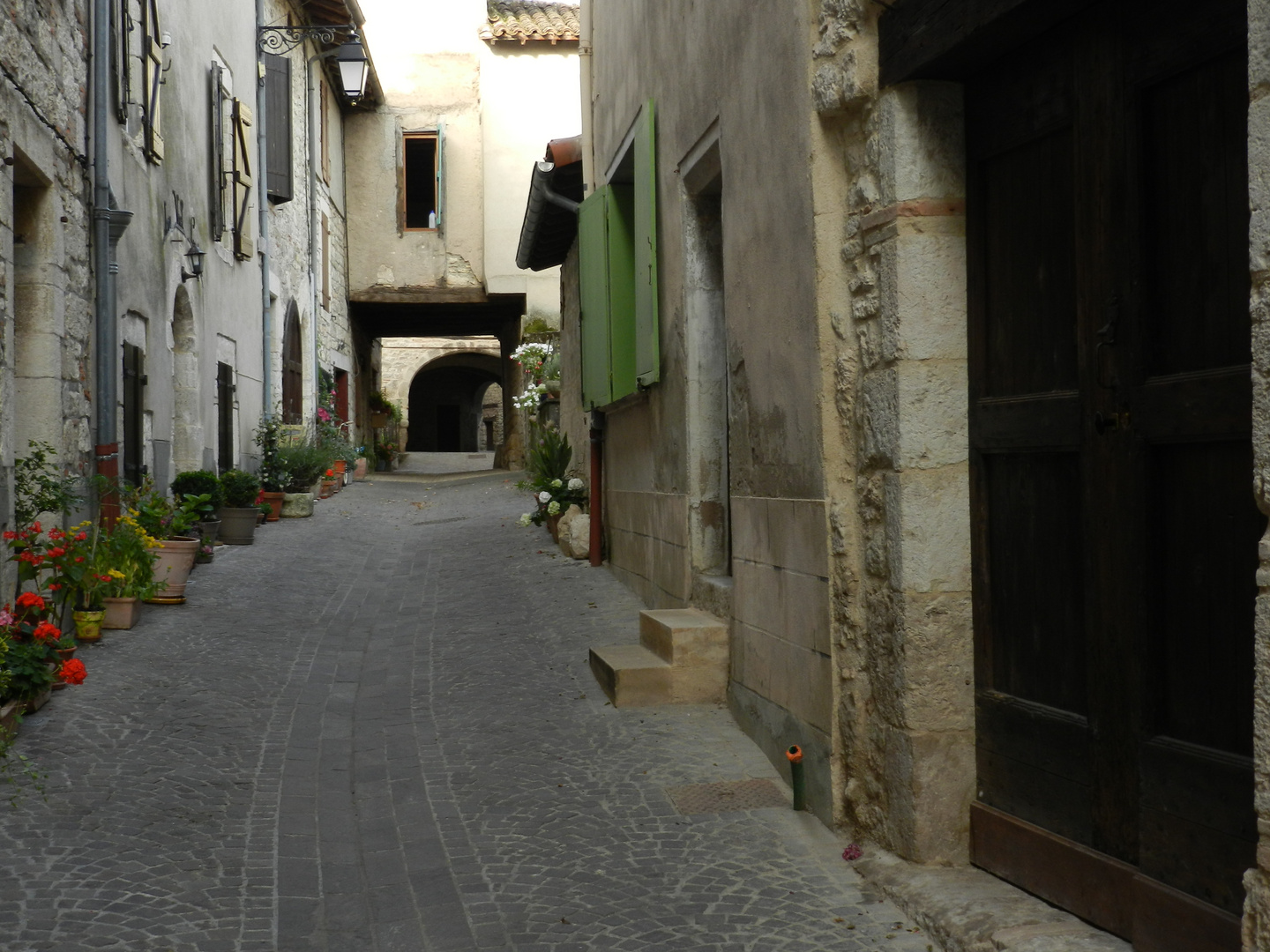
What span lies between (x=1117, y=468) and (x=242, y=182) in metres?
11.6

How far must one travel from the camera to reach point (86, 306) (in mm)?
7707

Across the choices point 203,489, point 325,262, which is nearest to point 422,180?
point 325,262

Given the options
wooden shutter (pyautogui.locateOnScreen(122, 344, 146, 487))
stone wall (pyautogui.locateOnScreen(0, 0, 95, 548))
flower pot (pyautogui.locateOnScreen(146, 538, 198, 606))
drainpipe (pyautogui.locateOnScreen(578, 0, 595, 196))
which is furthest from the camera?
drainpipe (pyautogui.locateOnScreen(578, 0, 595, 196))

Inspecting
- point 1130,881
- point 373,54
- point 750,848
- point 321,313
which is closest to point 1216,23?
point 1130,881

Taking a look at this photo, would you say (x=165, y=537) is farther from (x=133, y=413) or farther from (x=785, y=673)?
(x=785, y=673)

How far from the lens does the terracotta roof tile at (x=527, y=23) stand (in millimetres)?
19594

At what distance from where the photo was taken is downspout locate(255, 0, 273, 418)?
1409cm

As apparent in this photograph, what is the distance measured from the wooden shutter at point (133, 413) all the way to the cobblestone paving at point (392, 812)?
2.02 metres

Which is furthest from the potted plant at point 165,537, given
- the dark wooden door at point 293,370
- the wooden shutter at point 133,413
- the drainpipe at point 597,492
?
the dark wooden door at point 293,370

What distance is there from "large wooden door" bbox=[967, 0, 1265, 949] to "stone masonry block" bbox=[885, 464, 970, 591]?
0.05m

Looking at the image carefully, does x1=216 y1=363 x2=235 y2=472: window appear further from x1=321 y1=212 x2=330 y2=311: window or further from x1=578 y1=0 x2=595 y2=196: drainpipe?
x1=321 y1=212 x2=330 y2=311: window

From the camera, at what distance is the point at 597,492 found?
30.1 feet

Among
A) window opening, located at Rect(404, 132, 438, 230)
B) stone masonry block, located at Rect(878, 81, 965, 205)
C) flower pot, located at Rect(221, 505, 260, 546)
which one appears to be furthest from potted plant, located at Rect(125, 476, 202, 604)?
window opening, located at Rect(404, 132, 438, 230)

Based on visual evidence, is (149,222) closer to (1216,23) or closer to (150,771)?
(150,771)
